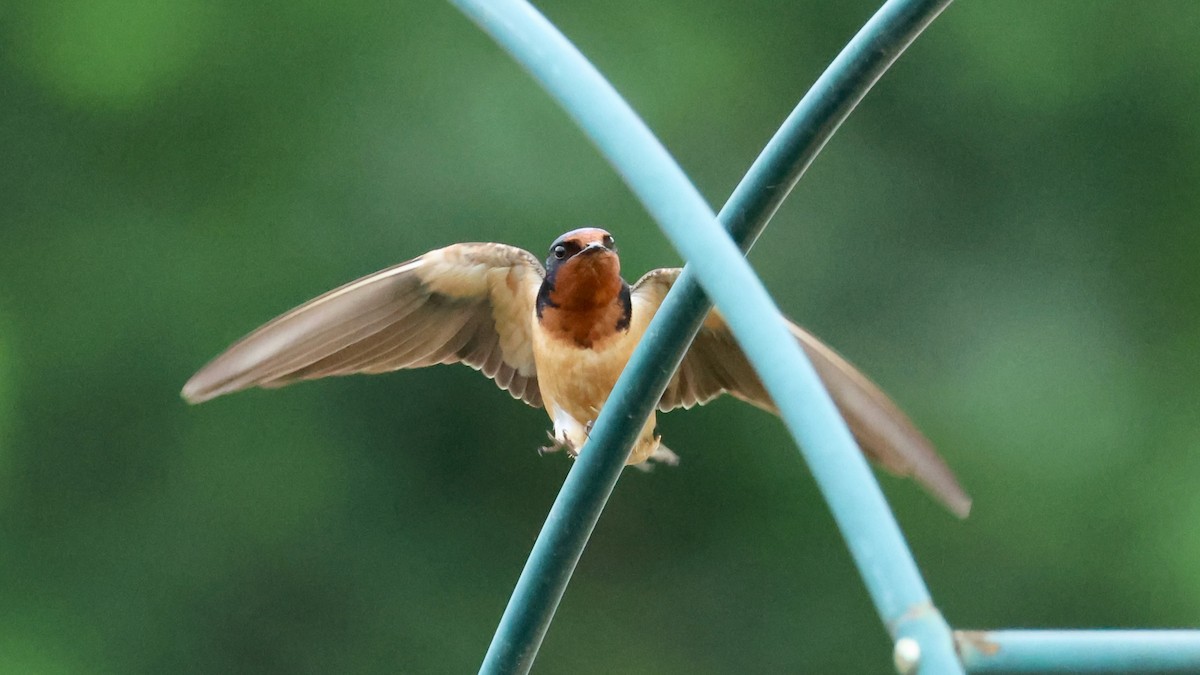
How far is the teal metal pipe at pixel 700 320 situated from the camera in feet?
2.67

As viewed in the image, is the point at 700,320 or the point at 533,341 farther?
the point at 533,341

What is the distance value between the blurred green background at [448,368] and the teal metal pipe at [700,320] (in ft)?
8.48

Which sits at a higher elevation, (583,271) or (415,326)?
(583,271)

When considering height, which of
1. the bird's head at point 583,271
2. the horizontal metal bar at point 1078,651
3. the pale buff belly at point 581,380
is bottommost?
the horizontal metal bar at point 1078,651

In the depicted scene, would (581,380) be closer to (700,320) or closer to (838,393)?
(838,393)

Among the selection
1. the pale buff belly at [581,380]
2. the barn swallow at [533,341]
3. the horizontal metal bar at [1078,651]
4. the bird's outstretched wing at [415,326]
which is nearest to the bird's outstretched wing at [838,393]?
the barn swallow at [533,341]

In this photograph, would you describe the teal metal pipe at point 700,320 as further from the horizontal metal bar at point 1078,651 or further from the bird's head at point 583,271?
the bird's head at point 583,271

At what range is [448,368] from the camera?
3.89 metres

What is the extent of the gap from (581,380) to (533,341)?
215mm

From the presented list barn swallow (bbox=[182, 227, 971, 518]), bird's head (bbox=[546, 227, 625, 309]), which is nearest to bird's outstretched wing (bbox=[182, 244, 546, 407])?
barn swallow (bbox=[182, 227, 971, 518])

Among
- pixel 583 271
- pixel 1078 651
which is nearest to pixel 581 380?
pixel 583 271

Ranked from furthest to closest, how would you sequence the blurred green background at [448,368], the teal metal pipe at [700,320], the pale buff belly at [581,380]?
the blurred green background at [448,368] < the pale buff belly at [581,380] < the teal metal pipe at [700,320]

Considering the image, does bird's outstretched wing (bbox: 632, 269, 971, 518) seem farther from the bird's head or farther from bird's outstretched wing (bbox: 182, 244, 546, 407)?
bird's outstretched wing (bbox: 182, 244, 546, 407)

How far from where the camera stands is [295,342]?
210 cm
